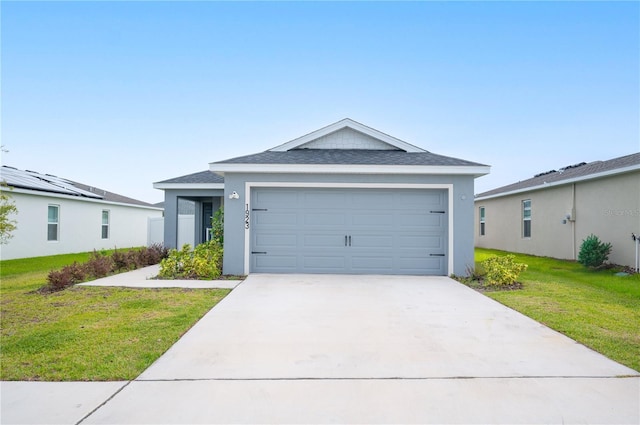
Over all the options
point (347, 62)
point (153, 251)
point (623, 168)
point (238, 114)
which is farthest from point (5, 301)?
point (623, 168)

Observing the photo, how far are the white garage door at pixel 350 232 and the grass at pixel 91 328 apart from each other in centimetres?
249

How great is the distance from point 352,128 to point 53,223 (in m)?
14.0

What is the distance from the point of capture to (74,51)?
12914mm

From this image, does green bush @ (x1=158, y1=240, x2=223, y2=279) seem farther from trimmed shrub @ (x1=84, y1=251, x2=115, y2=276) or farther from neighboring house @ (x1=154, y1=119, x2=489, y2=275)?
trimmed shrub @ (x1=84, y1=251, x2=115, y2=276)

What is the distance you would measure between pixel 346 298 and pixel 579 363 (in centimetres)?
393

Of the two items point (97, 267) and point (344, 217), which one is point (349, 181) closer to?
point (344, 217)

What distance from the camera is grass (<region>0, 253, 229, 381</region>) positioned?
3943mm

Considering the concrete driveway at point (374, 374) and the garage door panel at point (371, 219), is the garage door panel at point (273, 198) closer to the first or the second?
the garage door panel at point (371, 219)

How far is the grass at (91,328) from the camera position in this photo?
12.9 feet

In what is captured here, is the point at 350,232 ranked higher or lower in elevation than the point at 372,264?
higher

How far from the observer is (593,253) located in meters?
11.1

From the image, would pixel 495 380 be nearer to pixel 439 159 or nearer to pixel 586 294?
pixel 586 294

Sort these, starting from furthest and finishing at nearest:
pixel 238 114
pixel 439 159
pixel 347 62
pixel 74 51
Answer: pixel 238 114
pixel 347 62
pixel 74 51
pixel 439 159

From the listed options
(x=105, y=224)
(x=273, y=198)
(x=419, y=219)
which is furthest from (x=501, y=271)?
(x=105, y=224)
